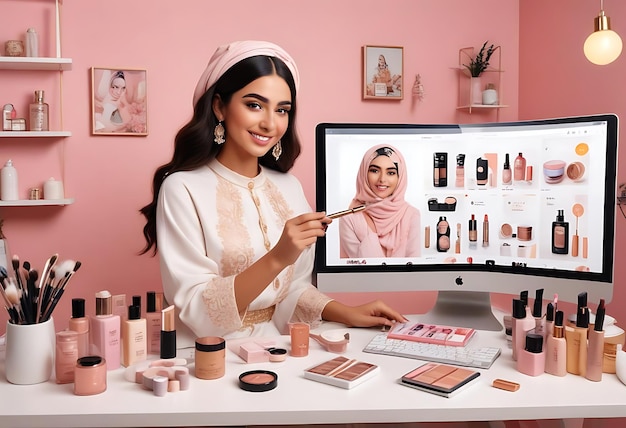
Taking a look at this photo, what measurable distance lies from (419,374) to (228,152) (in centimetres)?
83

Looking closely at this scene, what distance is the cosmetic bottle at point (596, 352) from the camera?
111cm

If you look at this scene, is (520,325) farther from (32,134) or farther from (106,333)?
(32,134)

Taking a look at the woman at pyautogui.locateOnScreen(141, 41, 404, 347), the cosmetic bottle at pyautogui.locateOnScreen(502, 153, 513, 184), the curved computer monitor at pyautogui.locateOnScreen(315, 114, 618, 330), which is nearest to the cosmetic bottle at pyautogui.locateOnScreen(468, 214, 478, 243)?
the curved computer monitor at pyautogui.locateOnScreen(315, 114, 618, 330)

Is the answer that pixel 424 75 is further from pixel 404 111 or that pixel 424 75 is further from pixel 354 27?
pixel 354 27

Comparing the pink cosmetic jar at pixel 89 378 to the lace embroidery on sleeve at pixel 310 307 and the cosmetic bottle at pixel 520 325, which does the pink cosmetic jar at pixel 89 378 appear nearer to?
the lace embroidery on sleeve at pixel 310 307

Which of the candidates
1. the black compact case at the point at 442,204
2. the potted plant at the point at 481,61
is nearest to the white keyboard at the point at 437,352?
the black compact case at the point at 442,204

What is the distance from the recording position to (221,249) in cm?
148

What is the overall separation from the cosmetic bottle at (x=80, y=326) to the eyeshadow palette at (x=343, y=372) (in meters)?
0.45

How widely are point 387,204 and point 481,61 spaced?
72.0 inches

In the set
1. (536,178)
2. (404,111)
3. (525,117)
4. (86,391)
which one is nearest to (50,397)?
(86,391)

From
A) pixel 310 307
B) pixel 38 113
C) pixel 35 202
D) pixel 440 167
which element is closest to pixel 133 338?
pixel 310 307

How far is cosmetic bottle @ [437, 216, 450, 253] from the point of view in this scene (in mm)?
1518

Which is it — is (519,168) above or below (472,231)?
above

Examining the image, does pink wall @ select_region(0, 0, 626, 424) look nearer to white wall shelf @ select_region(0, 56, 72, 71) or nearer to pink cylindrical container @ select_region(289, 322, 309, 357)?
white wall shelf @ select_region(0, 56, 72, 71)
